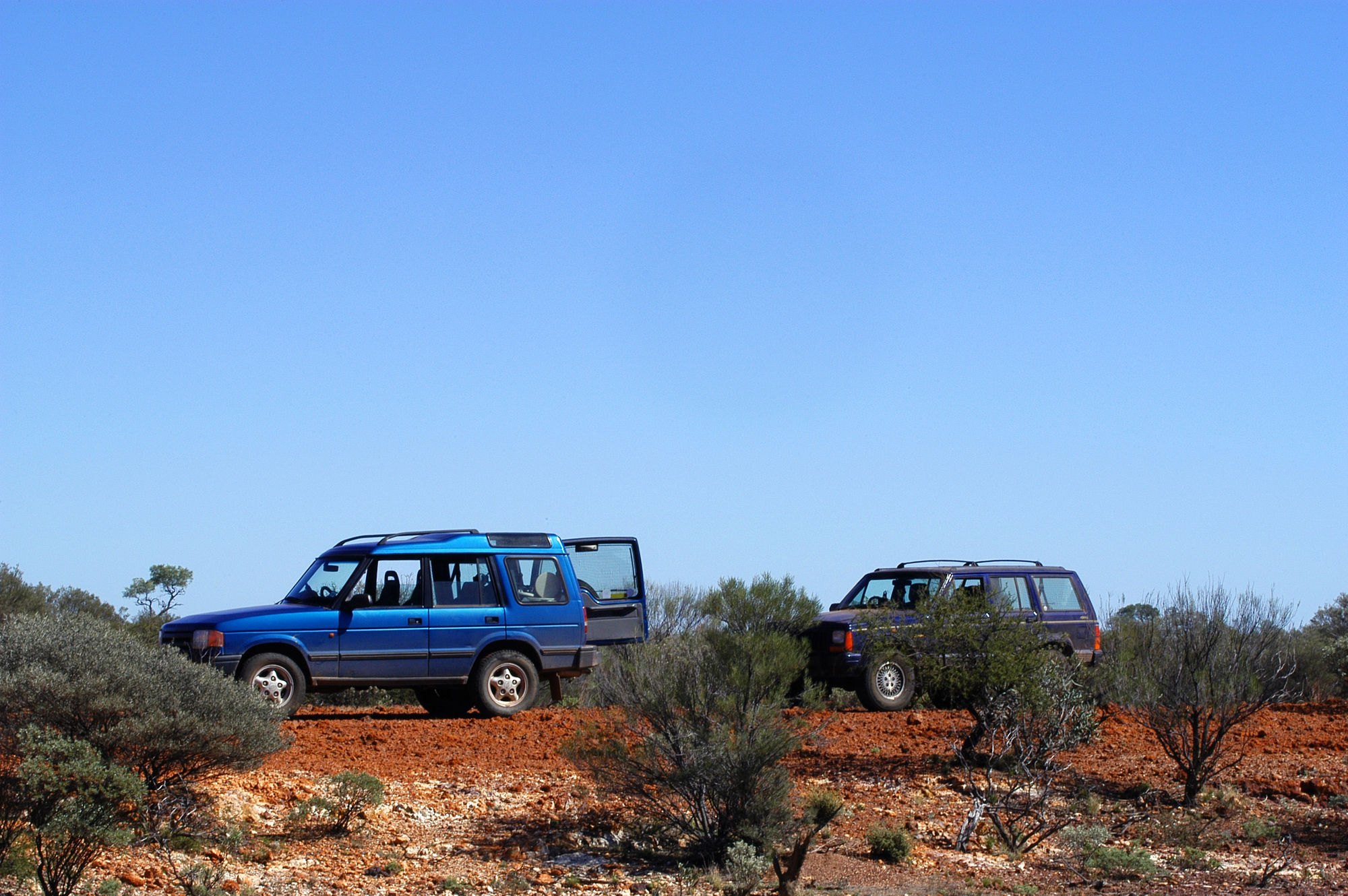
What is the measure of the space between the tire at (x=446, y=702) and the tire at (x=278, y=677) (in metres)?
1.88

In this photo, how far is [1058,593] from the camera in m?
17.2

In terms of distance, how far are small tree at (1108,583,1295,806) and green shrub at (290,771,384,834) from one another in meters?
7.06

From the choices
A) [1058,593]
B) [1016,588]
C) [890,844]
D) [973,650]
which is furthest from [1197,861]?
[1058,593]

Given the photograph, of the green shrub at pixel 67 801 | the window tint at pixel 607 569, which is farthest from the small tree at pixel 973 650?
the green shrub at pixel 67 801

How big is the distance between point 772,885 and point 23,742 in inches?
188

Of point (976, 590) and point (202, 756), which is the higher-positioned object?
Answer: point (976, 590)

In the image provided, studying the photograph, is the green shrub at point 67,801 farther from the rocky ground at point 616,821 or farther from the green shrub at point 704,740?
the green shrub at point 704,740

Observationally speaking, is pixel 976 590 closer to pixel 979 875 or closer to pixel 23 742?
pixel 979 875

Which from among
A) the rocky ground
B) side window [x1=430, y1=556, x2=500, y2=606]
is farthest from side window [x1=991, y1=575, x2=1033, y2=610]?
side window [x1=430, y1=556, x2=500, y2=606]

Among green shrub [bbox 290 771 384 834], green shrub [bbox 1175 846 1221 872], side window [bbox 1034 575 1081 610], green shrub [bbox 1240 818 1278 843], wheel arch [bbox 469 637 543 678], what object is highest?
side window [bbox 1034 575 1081 610]

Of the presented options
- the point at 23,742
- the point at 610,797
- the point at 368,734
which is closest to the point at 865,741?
the point at 610,797

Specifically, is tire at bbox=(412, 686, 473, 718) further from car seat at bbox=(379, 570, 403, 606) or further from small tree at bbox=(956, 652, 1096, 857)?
small tree at bbox=(956, 652, 1096, 857)

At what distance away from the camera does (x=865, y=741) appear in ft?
43.3

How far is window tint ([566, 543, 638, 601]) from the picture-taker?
1622 centimetres
